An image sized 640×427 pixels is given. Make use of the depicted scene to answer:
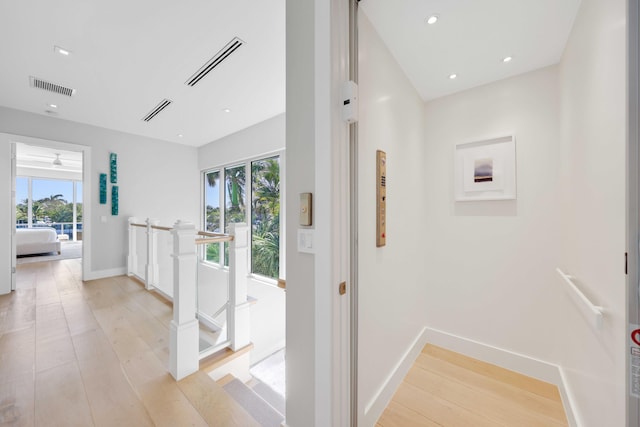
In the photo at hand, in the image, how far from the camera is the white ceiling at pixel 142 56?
68.9 inches

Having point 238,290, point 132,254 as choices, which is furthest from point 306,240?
point 132,254

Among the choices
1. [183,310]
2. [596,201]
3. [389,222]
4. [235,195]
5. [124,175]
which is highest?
[124,175]

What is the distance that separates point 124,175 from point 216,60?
11.1 feet

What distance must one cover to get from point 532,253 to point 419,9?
1.82 metres

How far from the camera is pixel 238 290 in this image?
85.7 inches

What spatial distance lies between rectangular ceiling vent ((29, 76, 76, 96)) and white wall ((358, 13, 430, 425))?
363 cm

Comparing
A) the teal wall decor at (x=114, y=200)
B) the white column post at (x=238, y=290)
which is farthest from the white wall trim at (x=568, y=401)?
the teal wall decor at (x=114, y=200)

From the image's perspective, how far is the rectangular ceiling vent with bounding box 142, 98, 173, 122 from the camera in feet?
10.4

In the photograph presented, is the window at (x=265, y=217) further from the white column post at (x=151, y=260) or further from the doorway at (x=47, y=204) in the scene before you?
the doorway at (x=47, y=204)

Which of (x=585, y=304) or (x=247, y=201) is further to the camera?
(x=247, y=201)

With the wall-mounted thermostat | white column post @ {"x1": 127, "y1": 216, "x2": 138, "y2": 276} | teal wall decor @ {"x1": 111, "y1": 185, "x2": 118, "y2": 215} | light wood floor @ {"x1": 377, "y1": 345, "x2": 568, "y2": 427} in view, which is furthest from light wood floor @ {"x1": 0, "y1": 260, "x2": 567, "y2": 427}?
teal wall decor @ {"x1": 111, "y1": 185, "x2": 118, "y2": 215}

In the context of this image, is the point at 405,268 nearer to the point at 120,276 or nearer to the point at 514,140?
the point at 514,140

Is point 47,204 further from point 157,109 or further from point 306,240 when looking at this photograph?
point 306,240

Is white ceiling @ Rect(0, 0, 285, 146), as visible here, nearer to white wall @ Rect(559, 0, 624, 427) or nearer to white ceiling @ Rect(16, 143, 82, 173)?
white wall @ Rect(559, 0, 624, 427)
